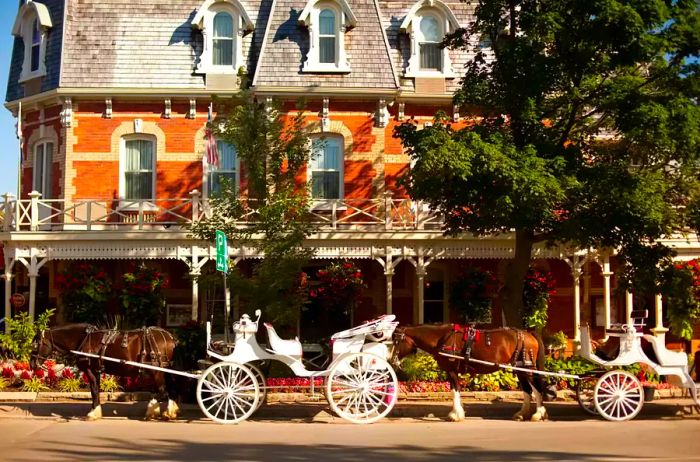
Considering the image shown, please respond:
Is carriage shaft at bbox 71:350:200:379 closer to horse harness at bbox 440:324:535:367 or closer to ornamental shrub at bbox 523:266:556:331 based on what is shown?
horse harness at bbox 440:324:535:367

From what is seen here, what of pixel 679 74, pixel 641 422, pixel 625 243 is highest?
pixel 679 74

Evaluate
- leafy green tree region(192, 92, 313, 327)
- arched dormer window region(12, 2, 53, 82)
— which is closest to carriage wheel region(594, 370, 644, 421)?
leafy green tree region(192, 92, 313, 327)

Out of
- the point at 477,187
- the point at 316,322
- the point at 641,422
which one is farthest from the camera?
the point at 316,322

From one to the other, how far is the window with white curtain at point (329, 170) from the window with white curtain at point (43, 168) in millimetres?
6730

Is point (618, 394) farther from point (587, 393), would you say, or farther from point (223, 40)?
point (223, 40)

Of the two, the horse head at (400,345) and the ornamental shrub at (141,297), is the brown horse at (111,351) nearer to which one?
the horse head at (400,345)

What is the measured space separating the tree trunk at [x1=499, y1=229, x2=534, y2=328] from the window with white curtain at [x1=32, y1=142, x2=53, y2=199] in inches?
480

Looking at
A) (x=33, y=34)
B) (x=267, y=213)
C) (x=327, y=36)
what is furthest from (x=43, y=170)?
(x=267, y=213)

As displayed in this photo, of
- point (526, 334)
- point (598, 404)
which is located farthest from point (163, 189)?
point (598, 404)

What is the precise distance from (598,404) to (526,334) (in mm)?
1505

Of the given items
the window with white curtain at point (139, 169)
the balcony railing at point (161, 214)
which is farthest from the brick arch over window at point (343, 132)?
the window with white curtain at point (139, 169)

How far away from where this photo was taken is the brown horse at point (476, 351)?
13266 mm

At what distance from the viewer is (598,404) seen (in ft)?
43.0

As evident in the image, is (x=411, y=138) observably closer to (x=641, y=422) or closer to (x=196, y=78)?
(x=641, y=422)
